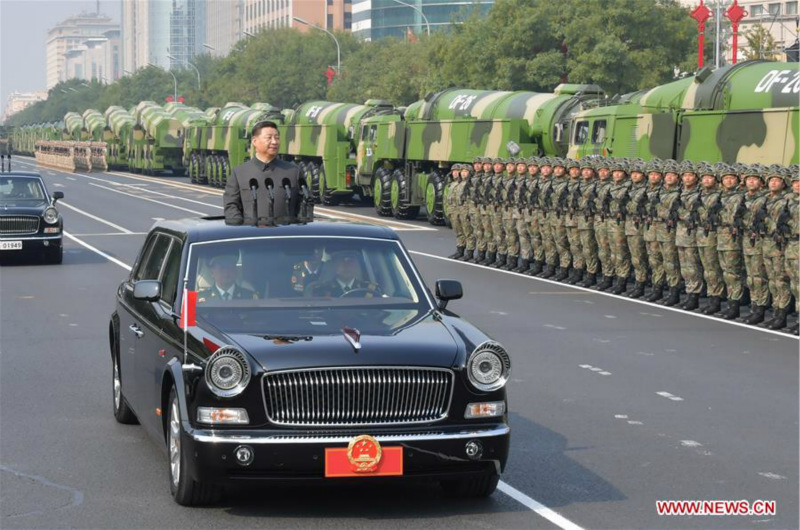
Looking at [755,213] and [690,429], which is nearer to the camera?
[690,429]

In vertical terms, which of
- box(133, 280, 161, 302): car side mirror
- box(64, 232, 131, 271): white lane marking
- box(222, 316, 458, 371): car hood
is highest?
box(133, 280, 161, 302): car side mirror

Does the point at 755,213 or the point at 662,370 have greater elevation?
the point at 755,213

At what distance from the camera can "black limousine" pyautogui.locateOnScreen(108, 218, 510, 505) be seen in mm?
7301

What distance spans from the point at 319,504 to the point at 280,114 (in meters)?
49.6

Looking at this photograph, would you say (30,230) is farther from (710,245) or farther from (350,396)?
(350,396)

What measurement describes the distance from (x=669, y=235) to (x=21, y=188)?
1202 centimetres

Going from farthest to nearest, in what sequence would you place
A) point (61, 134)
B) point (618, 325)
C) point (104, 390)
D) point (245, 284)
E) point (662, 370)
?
point (61, 134) → point (618, 325) → point (662, 370) → point (104, 390) → point (245, 284)

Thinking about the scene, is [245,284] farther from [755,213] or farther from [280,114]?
[280,114]

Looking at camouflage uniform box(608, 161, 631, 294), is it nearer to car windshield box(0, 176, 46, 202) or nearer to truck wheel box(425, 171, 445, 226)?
car windshield box(0, 176, 46, 202)

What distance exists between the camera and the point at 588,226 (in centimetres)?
2089

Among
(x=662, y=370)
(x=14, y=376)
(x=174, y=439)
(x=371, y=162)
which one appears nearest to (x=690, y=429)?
(x=662, y=370)

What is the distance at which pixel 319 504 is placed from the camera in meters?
7.88

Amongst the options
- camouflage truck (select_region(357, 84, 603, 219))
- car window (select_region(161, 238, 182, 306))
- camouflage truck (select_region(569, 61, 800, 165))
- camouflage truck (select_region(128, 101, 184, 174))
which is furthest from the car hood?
camouflage truck (select_region(128, 101, 184, 174))

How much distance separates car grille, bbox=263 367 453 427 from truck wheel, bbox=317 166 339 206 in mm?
38939
